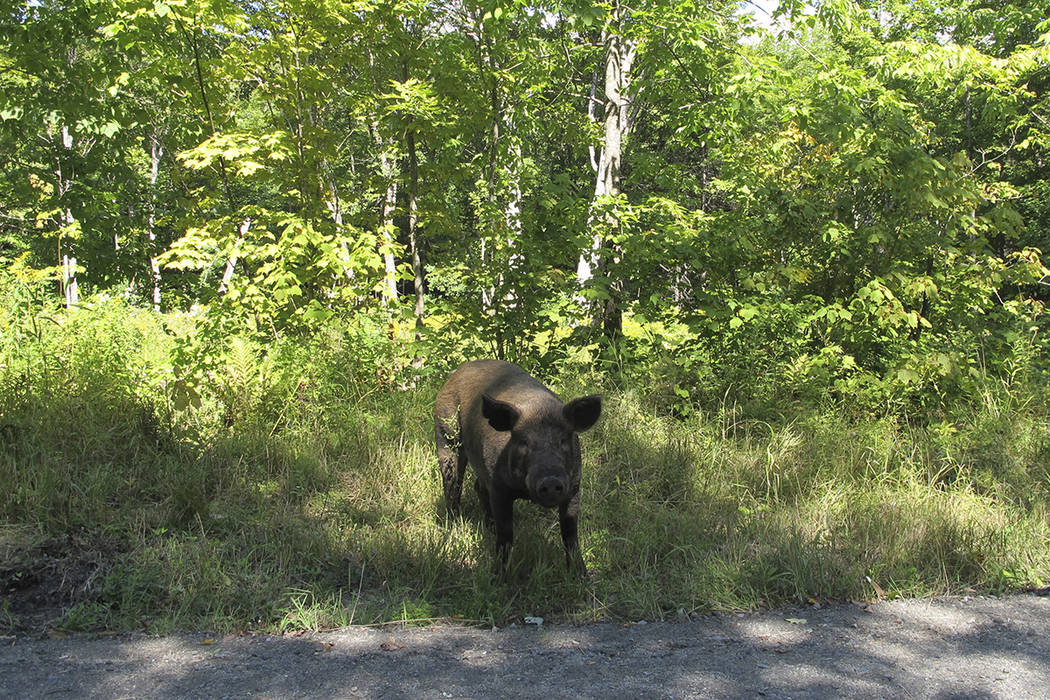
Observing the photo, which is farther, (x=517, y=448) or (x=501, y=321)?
(x=501, y=321)

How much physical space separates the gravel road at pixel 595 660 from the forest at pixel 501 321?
0.58 metres

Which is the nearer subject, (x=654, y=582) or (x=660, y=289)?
(x=654, y=582)

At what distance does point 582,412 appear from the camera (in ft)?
15.5

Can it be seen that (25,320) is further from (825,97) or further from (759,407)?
(825,97)

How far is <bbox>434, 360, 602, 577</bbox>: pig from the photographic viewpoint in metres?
4.43

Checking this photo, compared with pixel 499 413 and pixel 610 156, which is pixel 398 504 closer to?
pixel 499 413

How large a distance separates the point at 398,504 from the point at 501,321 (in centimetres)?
250

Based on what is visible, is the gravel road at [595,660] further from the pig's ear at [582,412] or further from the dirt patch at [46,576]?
the pig's ear at [582,412]

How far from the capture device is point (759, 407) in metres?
7.46

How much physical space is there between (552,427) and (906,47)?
20.9ft

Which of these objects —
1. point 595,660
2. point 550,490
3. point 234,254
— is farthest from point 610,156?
point 595,660

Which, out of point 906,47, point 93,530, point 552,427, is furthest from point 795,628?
point 906,47

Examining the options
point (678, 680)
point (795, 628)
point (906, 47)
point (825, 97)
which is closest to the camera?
point (678, 680)

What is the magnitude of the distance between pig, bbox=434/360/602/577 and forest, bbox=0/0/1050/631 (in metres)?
0.29
